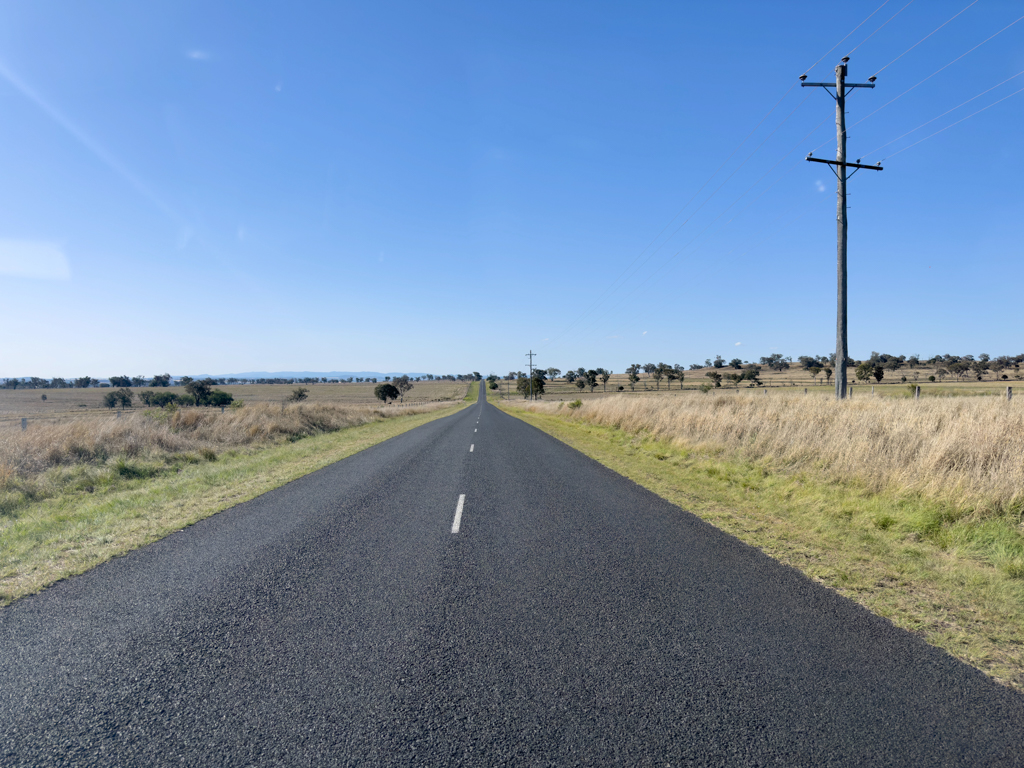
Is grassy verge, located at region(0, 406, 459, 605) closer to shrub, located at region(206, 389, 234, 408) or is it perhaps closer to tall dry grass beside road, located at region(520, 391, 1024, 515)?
tall dry grass beside road, located at region(520, 391, 1024, 515)

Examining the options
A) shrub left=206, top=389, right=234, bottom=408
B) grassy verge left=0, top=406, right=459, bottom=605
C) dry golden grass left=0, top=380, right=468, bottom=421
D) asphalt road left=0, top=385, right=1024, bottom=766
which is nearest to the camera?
asphalt road left=0, top=385, right=1024, bottom=766

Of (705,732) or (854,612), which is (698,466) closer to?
(854,612)

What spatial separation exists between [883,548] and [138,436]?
61.7 ft

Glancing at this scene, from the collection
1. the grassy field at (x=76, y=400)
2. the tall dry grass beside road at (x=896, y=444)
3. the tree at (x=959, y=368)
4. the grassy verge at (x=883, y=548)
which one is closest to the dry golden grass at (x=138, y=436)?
the grassy field at (x=76, y=400)

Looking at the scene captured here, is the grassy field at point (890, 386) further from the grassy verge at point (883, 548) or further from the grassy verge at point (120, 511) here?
the grassy verge at point (120, 511)

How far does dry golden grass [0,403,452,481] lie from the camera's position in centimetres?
1214

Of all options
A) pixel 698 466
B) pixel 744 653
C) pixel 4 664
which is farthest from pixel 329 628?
pixel 698 466

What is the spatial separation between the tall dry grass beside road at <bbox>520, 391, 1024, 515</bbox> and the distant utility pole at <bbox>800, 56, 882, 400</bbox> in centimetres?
157

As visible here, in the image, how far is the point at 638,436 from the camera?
20.0 meters

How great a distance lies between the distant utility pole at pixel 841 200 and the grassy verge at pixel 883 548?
698cm

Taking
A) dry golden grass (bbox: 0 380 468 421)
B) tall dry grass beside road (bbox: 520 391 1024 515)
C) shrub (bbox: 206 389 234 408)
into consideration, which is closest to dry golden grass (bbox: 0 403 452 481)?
dry golden grass (bbox: 0 380 468 421)

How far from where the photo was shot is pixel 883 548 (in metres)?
6.23

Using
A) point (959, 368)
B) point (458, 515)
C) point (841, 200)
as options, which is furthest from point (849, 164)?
point (959, 368)

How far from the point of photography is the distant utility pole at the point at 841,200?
15547mm
